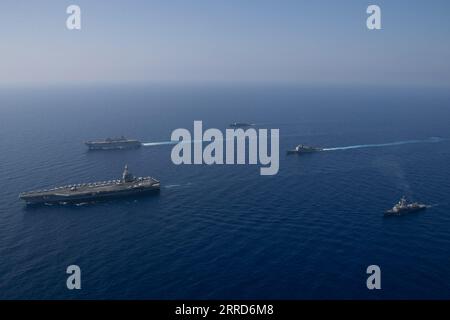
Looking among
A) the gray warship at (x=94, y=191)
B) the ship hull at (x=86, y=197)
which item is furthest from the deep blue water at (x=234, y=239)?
the gray warship at (x=94, y=191)

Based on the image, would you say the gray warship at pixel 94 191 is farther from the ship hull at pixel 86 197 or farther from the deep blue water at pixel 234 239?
the deep blue water at pixel 234 239

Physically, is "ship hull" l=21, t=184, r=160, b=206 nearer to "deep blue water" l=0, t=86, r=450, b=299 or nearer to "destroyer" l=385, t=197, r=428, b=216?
"deep blue water" l=0, t=86, r=450, b=299

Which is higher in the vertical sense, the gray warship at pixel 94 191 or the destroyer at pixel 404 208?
the gray warship at pixel 94 191

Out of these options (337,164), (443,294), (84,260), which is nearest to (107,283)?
(84,260)

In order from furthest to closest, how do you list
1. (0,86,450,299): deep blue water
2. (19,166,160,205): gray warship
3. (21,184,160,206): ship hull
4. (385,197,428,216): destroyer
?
(19,166,160,205): gray warship
(21,184,160,206): ship hull
(385,197,428,216): destroyer
(0,86,450,299): deep blue water

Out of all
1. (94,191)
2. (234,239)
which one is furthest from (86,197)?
(234,239)

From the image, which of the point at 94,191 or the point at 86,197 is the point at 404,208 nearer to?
the point at 94,191

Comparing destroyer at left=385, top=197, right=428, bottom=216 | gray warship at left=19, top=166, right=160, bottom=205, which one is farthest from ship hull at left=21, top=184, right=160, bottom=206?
destroyer at left=385, top=197, right=428, bottom=216
